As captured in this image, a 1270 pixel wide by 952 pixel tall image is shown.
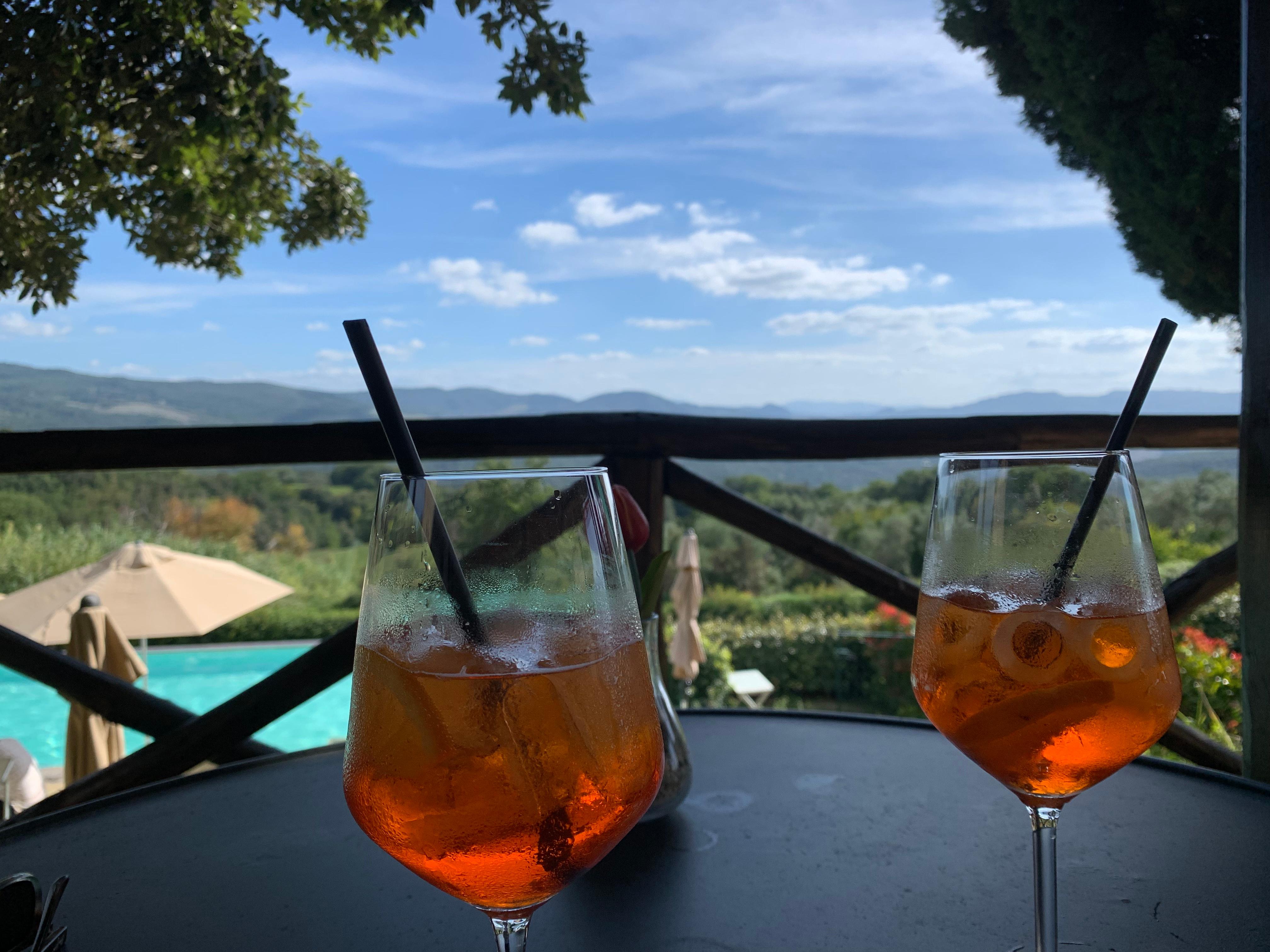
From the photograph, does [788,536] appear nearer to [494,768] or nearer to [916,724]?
[916,724]

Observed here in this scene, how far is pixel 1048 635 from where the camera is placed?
23.8 inches

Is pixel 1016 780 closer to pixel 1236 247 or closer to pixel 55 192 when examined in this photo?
pixel 55 192

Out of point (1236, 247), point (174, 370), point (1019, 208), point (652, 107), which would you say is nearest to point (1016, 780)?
point (1236, 247)

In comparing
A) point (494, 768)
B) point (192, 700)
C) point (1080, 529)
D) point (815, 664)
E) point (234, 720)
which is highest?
point (1080, 529)

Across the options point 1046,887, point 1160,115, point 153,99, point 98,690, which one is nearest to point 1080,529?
point 1046,887

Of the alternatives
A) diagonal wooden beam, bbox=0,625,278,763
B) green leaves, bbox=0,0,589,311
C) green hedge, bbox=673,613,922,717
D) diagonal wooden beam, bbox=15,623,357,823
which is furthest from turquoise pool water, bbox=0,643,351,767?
diagonal wooden beam, bbox=15,623,357,823

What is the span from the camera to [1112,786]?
0.95 meters

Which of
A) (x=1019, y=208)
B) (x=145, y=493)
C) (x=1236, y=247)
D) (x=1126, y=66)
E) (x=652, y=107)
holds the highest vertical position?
(x=652, y=107)

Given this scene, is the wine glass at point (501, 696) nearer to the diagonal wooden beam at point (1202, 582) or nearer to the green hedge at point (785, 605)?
the diagonal wooden beam at point (1202, 582)

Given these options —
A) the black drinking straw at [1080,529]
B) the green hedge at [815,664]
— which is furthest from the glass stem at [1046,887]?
the green hedge at [815,664]

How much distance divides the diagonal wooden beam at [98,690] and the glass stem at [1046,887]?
1.78 meters

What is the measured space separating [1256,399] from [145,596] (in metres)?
8.03

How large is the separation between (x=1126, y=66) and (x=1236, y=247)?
153cm

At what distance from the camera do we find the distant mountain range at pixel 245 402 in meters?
20.6
